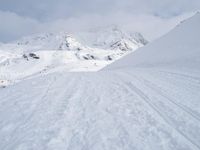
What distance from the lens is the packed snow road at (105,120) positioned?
5.44m

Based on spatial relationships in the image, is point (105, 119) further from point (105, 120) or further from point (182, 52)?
point (182, 52)

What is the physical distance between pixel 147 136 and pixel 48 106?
13.0 ft

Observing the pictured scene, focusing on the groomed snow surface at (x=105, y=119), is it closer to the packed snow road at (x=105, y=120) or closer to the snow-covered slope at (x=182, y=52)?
the packed snow road at (x=105, y=120)

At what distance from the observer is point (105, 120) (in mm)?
6809

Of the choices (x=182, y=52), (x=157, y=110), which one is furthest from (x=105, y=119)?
(x=182, y=52)

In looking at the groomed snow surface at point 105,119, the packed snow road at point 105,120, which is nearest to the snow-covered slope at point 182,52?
the groomed snow surface at point 105,119

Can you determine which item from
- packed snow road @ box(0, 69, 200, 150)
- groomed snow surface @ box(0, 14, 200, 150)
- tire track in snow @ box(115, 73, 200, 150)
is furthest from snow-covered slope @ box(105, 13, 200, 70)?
packed snow road @ box(0, 69, 200, 150)

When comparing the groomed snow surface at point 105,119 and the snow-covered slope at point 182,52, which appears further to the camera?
the snow-covered slope at point 182,52

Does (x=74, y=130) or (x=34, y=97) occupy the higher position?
(x=34, y=97)

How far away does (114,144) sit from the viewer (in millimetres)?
5359

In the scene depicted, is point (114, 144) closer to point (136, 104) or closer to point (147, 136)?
point (147, 136)

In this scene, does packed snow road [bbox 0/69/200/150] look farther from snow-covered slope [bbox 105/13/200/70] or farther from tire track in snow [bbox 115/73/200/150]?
snow-covered slope [bbox 105/13/200/70]

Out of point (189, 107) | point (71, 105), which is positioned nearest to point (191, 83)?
point (189, 107)

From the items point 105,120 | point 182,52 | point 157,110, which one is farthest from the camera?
point 182,52
